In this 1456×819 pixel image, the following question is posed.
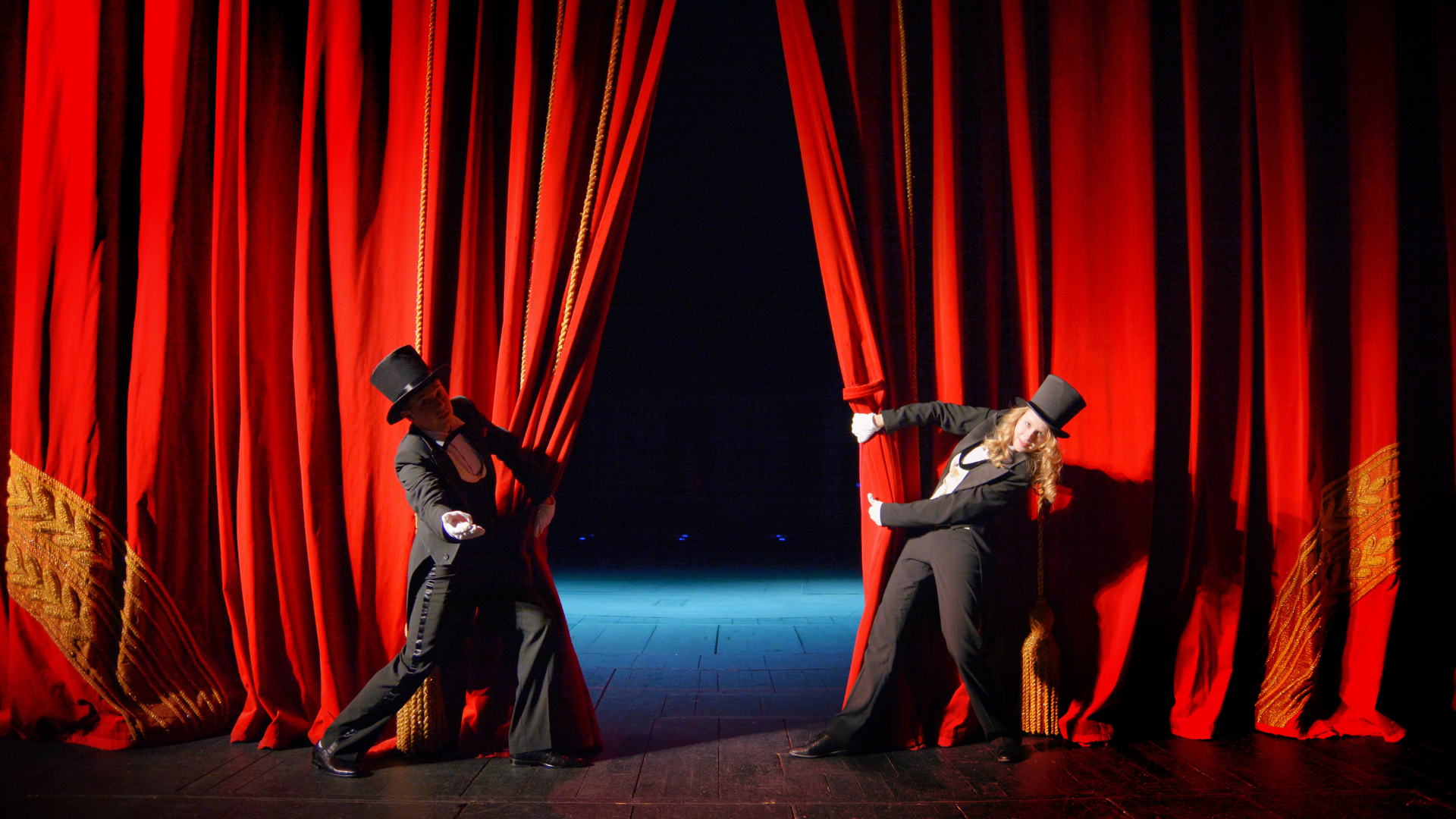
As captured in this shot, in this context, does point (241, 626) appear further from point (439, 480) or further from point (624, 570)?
point (624, 570)

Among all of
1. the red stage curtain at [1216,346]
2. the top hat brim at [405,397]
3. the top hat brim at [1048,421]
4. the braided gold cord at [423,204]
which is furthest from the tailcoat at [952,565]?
the braided gold cord at [423,204]

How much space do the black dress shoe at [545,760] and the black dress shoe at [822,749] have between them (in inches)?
28.6

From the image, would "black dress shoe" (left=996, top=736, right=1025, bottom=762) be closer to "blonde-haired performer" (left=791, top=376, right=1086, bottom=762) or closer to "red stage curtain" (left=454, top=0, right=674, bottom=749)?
"blonde-haired performer" (left=791, top=376, right=1086, bottom=762)

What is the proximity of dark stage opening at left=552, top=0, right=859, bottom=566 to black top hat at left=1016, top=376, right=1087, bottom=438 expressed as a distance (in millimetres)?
3941

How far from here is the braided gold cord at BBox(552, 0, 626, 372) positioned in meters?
2.52

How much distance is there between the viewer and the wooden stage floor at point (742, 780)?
2.01 metres

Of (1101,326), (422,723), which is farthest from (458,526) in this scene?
(1101,326)

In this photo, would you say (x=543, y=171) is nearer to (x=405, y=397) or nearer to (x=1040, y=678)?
(x=405, y=397)

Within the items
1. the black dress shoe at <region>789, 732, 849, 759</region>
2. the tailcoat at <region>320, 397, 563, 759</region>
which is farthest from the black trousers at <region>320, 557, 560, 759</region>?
the black dress shoe at <region>789, 732, 849, 759</region>

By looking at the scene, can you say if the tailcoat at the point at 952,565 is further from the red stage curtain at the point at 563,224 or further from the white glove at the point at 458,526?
the white glove at the point at 458,526

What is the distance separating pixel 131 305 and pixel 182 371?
37 centimetres

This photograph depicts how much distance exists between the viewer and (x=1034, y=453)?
2.35 metres

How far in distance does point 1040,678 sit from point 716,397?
5898 mm

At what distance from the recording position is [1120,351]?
267cm
